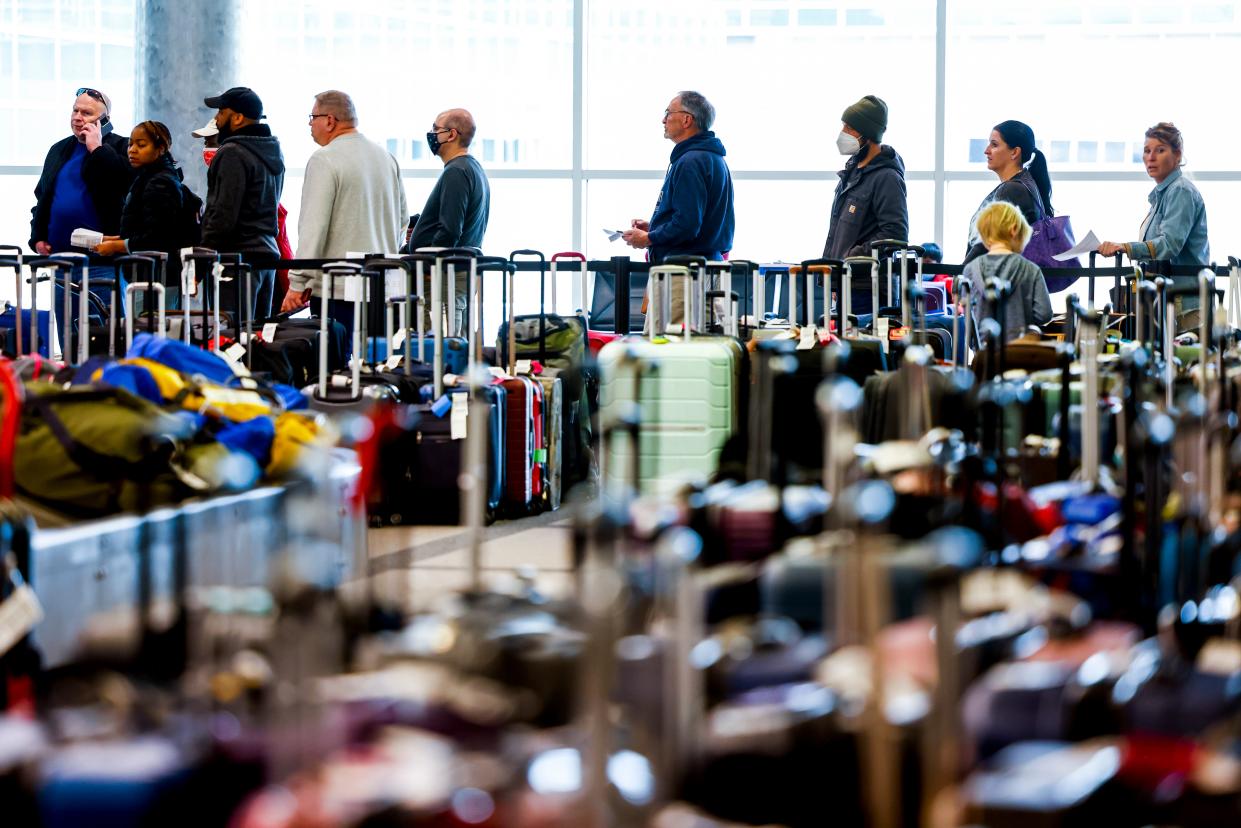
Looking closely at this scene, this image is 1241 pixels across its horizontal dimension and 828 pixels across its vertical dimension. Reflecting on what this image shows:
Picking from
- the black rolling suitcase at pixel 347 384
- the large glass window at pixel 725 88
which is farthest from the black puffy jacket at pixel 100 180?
the large glass window at pixel 725 88

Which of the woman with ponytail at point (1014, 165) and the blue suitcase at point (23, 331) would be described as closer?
the blue suitcase at point (23, 331)

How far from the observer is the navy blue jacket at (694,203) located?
7512mm

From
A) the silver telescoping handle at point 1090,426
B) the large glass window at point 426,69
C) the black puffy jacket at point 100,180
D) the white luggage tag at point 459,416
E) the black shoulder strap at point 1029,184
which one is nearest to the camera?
the silver telescoping handle at point 1090,426

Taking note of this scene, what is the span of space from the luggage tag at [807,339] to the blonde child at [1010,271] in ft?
1.98

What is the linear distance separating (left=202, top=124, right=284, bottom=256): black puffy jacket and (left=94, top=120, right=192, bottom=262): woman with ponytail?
0.57 feet

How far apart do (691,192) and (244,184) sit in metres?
1.91

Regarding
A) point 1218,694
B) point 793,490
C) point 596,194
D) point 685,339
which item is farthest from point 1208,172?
point 1218,694

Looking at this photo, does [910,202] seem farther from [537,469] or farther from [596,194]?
[537,469]

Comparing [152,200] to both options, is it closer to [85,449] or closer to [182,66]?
[182,66]

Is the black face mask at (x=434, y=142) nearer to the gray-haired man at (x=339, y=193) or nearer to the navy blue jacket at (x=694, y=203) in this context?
the gray-haired man at (x=339, y=193)

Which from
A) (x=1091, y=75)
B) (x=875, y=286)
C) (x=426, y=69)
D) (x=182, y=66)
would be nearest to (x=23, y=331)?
(x=182, y=66)

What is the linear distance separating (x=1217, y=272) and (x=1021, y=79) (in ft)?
15.1

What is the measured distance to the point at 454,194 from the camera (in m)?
7.61

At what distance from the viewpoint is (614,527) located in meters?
1.35
